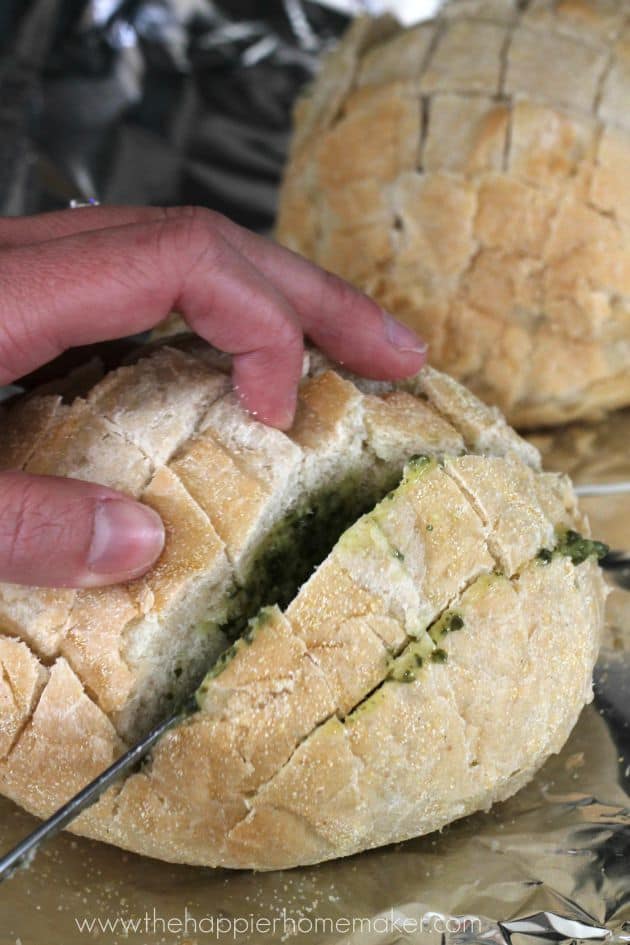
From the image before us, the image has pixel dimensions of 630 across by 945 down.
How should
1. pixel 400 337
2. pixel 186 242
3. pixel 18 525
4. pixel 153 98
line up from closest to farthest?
pixel 18 525 → pixel 186 242 → pixel 400 337 → pixel 153 98

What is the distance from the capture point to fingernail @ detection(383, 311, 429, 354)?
6.28 feet

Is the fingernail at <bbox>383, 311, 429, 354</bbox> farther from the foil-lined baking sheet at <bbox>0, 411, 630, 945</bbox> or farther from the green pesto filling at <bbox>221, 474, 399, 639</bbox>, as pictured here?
the foil-lined baking sheet at <bbox>0, 411, 630, 945</bbox>

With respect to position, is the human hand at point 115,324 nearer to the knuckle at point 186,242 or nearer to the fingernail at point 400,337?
the knuckle at point 186,242

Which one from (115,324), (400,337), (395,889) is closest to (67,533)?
(115,324)

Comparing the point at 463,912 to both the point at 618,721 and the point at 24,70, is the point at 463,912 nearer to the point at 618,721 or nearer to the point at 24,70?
the point at 618,721

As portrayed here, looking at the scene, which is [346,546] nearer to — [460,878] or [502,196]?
[460,878]

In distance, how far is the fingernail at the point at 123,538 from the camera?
1568 mm

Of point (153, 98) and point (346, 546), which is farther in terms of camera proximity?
point (153, 98)

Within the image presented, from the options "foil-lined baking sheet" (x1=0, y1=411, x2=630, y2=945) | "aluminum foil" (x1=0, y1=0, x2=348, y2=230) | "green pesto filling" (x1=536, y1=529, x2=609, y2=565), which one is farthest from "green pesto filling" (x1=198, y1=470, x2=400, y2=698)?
"aluminum foil" (x1=0, y1=0, x2=348, y2=230)

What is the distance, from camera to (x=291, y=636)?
5.41ft

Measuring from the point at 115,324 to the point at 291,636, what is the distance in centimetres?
57

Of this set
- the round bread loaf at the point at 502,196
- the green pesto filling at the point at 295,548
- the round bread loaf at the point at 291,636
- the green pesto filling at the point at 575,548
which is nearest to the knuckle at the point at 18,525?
the round bread loaf at the point at 291,636

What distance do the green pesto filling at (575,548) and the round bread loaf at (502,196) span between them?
34.0 inches

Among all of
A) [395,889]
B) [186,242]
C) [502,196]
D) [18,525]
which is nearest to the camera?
[18,525]
